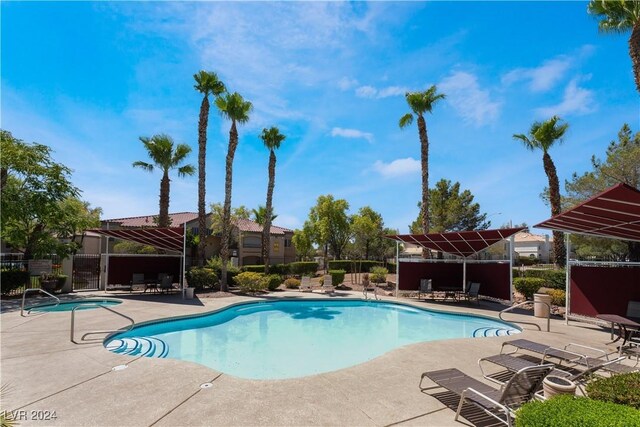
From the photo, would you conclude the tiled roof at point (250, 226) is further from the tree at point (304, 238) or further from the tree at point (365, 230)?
the tree at point (365, 230)

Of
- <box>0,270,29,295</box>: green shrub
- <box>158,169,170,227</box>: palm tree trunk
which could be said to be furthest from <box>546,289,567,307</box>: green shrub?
<box>0,270,29,295</box>: green shrub

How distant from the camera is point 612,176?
21188mm

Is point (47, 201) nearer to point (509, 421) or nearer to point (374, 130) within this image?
point (374, 130)

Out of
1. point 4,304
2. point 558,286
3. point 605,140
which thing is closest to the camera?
point 4,304

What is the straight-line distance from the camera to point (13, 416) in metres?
4.15

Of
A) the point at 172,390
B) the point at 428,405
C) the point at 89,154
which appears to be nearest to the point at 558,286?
the point at 428,405

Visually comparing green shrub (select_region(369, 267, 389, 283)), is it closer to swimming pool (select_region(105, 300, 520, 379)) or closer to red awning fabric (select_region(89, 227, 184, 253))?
swimming pool (select_region(105, 300, 520, 379))

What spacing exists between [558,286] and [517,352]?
39.7 ft

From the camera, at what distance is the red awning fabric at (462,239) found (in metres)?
13.5

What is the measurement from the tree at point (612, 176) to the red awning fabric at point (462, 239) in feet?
40.1

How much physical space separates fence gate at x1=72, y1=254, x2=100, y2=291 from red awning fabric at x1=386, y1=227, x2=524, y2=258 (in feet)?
52.1

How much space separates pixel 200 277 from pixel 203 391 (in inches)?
542

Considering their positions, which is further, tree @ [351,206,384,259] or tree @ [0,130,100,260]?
tree @ [351,206,384,259]

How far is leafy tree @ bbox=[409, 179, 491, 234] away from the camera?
36.7m
